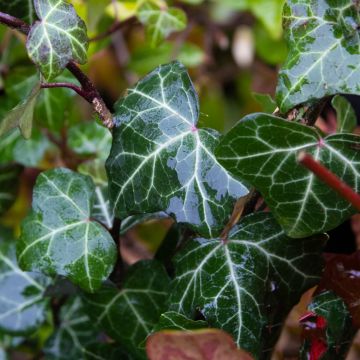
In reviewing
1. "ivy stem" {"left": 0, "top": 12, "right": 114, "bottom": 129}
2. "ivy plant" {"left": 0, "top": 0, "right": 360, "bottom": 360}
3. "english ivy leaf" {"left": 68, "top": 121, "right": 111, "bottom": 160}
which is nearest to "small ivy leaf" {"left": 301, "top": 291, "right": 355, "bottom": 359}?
"ivy plant" {"left": 0, "top": 0, "right": 360, "bottom": 360}

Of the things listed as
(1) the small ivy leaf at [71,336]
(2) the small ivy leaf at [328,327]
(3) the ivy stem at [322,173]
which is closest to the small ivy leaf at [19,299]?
(1) the small ivy leaf at [71,336]

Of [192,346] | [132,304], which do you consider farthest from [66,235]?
[192,346]

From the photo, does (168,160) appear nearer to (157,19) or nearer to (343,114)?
(343,114)

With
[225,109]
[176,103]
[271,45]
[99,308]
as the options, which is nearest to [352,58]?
[176,103]

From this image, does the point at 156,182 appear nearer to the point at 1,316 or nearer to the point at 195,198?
the point at 195,198

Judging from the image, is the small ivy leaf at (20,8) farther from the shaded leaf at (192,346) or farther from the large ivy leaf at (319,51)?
the shaded leaf at (192,346)
